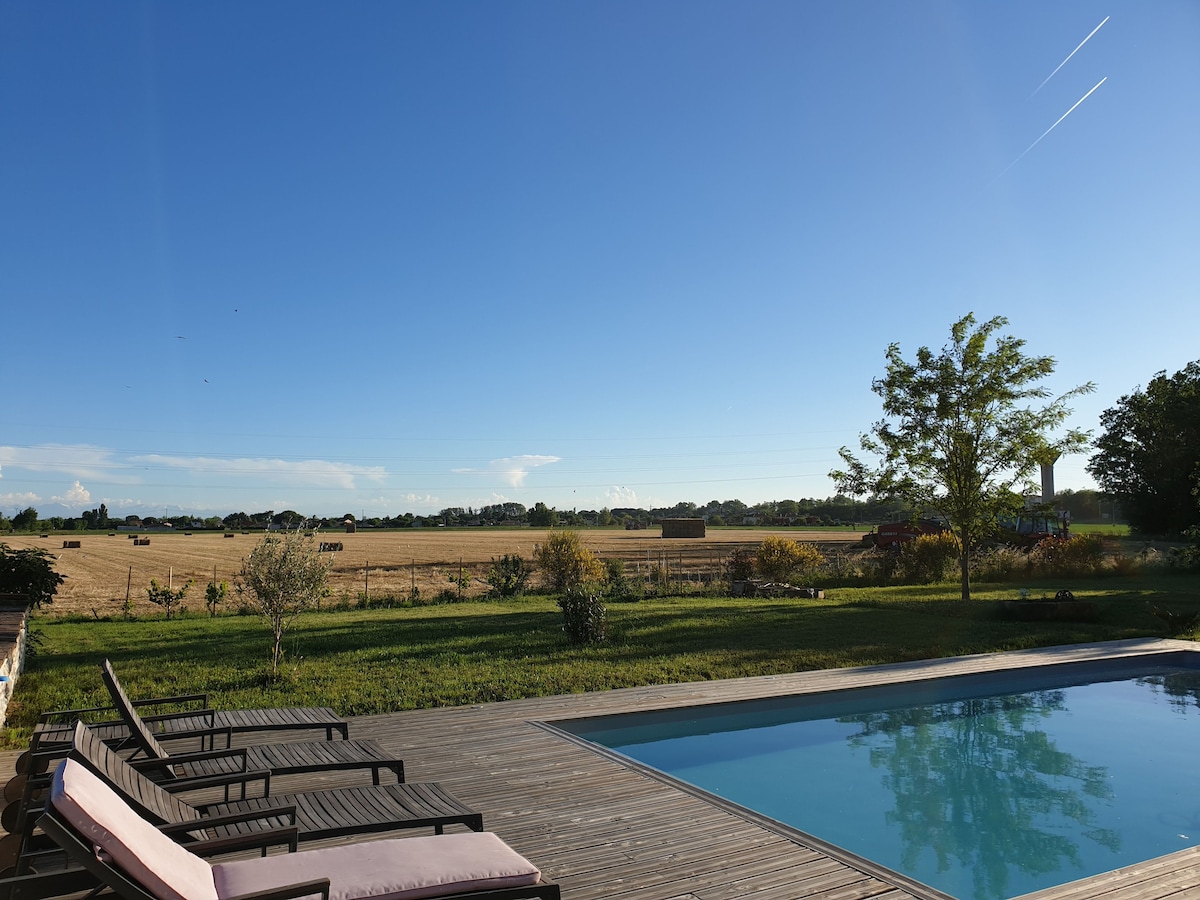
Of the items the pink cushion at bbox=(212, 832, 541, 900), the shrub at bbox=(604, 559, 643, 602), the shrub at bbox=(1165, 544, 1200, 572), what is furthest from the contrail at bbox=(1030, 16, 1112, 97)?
the shrub at bbox=(1165, 544, 1200, 572)

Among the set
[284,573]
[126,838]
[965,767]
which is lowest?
[965,767]

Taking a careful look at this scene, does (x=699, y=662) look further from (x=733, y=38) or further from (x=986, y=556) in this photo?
(x=986, y=556)

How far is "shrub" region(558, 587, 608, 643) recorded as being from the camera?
12609 mm

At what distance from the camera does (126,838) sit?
273 centimetres

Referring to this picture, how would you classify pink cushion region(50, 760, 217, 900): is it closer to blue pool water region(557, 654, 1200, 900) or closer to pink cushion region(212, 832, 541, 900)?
pink cushion region(212, 832, 541, 900)

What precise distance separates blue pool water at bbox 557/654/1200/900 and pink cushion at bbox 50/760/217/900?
3828 mm

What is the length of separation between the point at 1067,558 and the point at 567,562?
15619 mm

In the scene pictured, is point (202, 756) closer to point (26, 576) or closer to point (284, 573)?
point (284, 573)

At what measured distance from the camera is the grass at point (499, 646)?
30.6 ft

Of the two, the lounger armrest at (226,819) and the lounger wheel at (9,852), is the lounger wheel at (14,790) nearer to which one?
Result: the lounger wheel at (9,852)

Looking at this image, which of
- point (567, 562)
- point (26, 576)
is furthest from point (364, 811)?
point (567, 562)

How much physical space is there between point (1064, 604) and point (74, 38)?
1969 centimetres

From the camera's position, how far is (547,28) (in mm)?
13031

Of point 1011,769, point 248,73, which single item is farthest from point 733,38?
point 1011,769
